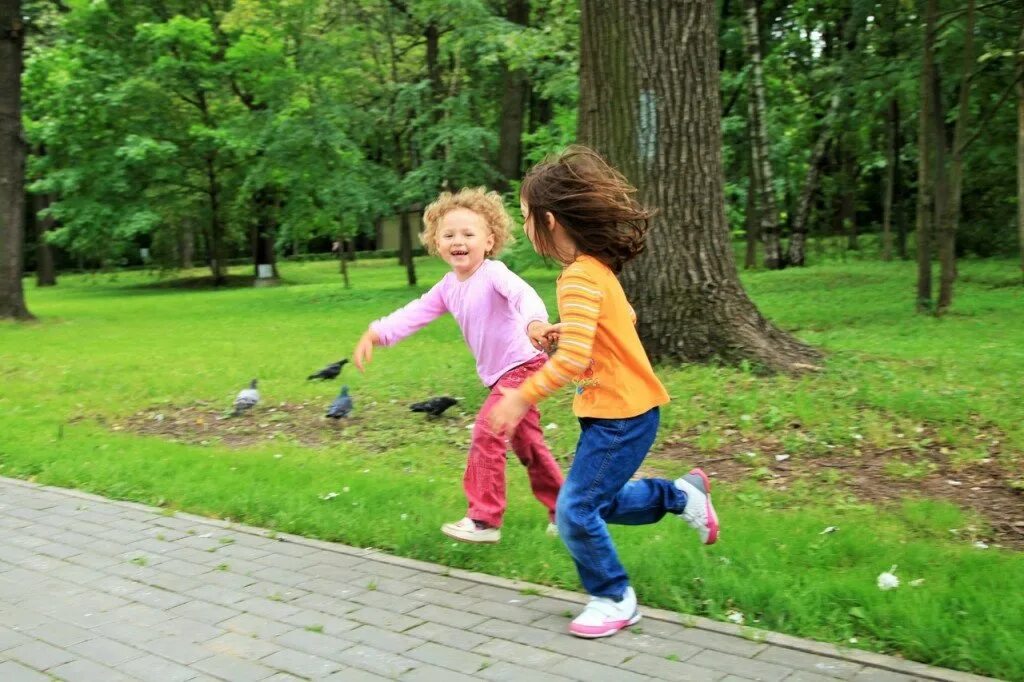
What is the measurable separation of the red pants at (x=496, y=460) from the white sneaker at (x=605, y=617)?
104 cm

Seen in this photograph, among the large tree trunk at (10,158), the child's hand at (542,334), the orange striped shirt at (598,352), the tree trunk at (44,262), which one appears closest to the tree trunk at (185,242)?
the tree trunk at (44,262)

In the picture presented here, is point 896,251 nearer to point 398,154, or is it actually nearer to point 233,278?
point 398,154

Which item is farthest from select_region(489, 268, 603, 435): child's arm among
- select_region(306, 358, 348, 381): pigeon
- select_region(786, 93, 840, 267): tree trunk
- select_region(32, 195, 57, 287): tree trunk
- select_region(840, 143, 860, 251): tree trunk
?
Result: select_region(32, 195, 57, 287): tree trunk

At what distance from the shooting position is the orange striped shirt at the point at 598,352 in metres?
3.54

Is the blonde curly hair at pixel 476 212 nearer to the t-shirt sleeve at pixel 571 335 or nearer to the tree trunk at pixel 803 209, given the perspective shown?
the t-shirt sleeve at pixel 571 335

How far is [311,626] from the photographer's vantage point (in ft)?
13.0

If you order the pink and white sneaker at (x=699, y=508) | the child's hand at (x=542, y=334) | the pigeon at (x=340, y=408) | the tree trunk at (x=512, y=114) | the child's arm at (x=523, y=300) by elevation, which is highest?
the tree trunk at (x=512, y=114)

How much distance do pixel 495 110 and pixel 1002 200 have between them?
14867 millimetres

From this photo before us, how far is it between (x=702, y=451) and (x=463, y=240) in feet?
9.08

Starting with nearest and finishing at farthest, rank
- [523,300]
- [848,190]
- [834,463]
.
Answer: [523,300], [834,463], [848,190]

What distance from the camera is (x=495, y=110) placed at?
1168 inches

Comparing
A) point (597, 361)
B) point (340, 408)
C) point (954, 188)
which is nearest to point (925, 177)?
point (954, 188)

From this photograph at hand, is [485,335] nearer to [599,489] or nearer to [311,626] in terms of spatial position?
[599,489]

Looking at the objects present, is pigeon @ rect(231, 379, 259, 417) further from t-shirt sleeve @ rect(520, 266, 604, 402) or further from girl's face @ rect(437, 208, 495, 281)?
t-shirt sleeve @ rect(520, 266, 604, 402)
